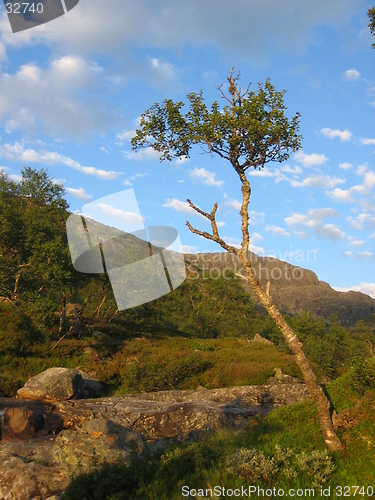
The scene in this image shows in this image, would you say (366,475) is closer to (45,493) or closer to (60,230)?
(45,493)

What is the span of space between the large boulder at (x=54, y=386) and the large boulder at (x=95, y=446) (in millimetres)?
9185

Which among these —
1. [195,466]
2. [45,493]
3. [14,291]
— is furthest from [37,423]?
[14,291]

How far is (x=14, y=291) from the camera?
106 ft

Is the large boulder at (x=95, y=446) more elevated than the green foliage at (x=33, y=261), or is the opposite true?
the green foliage at (x=33, y=261)

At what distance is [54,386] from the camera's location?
23.0 meters

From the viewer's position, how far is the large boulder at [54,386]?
2259 centimetres

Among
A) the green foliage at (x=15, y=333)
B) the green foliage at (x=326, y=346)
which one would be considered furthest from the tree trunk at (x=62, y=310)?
the green foliage at (x=326, y=346)

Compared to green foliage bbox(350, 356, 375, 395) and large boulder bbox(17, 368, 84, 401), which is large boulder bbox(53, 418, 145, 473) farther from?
large boulder bbox(17, 368, 84, 401)

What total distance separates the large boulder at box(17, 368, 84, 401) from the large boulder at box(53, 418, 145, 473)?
362 inches

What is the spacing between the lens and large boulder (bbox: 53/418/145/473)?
11922 mm

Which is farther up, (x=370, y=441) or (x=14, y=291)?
(x=14, y=291)

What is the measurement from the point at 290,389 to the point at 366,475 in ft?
63.9

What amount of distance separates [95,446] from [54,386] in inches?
439

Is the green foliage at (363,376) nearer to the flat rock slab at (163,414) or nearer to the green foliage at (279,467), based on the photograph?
the green foliage at (279,467)
